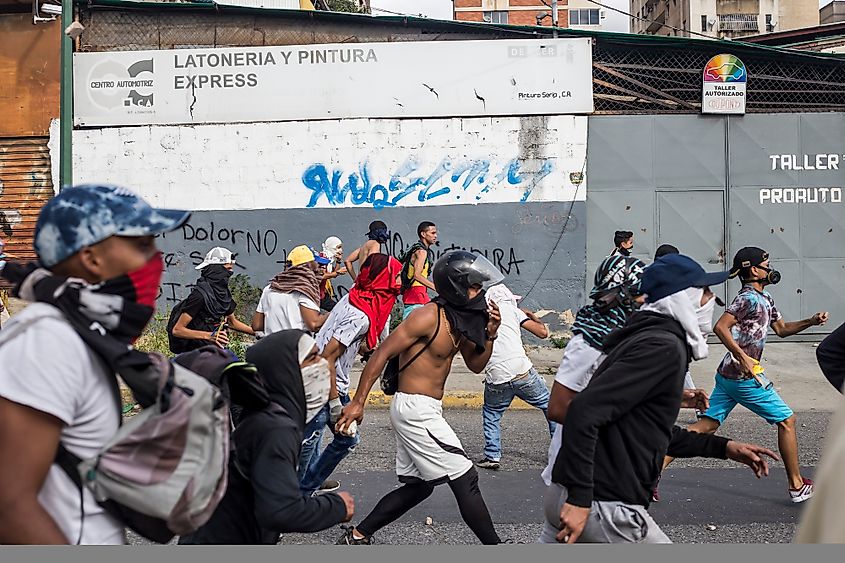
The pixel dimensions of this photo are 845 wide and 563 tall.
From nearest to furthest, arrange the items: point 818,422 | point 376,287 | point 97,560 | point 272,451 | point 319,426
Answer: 1. point 97,560
2. point 272,451
3. point 319,426
4. point 376,287
5. point 818,422

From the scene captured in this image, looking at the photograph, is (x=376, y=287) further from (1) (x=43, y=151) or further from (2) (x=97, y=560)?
(1) (x=43, y=151)

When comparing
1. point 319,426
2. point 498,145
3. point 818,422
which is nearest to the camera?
point 319,426

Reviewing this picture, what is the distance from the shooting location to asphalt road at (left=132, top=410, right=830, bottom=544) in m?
5.88

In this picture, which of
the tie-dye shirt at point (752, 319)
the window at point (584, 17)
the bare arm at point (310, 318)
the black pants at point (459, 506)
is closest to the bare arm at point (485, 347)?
the black pants at point (459, 506)

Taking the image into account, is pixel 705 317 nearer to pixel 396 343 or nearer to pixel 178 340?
pixel 396 343

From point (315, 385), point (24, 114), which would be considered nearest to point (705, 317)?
point (315, 385)

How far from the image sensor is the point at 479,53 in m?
14.3

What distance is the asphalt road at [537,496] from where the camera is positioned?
19.3 ft

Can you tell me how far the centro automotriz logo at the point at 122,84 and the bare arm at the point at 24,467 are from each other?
13.1 m

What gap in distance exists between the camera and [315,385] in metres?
3.91

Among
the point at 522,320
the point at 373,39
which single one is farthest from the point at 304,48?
the point at 522,320

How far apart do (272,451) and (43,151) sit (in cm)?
1280

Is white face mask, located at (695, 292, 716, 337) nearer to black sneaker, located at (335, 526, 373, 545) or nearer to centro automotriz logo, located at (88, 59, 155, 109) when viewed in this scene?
black sneaker, located at (335, 526, 373, 545)

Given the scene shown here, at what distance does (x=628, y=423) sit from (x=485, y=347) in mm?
1975
